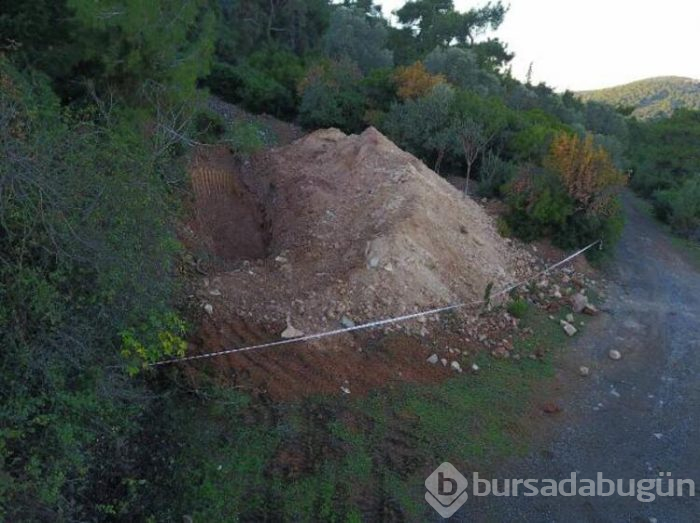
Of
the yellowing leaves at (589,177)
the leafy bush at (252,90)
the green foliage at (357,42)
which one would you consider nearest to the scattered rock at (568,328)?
the yellowing leaves at (589,177)

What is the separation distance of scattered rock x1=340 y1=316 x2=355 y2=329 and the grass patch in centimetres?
102

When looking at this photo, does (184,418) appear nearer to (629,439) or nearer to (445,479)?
(445,479)

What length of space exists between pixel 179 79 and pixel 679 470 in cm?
805

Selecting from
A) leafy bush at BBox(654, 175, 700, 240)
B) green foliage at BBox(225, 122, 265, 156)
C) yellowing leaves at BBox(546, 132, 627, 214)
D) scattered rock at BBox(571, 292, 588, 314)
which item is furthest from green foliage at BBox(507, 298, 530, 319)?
leafy bush at BBox(654, 175, 700, 240)

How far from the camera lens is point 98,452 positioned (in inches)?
193

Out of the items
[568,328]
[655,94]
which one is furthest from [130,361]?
[655,94]

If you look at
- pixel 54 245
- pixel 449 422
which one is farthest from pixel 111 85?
pixel 449 422

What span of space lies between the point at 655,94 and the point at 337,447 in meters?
63.4

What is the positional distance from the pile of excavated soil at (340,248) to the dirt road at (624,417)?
1.62 metres

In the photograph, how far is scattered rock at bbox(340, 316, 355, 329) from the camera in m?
7.34

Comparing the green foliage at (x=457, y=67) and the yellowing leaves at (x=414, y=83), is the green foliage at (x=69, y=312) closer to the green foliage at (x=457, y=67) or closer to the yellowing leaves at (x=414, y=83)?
the yellowing leaves at (x=414, y=83)

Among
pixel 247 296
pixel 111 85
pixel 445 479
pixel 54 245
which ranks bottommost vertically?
pixel 445 479

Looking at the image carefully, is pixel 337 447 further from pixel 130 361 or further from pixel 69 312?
pixel 69 312

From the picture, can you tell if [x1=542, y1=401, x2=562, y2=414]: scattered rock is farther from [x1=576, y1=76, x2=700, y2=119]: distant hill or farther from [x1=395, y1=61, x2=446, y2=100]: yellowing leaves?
[x1=576, y1=76, x2=700, y2=119]: distant hill
